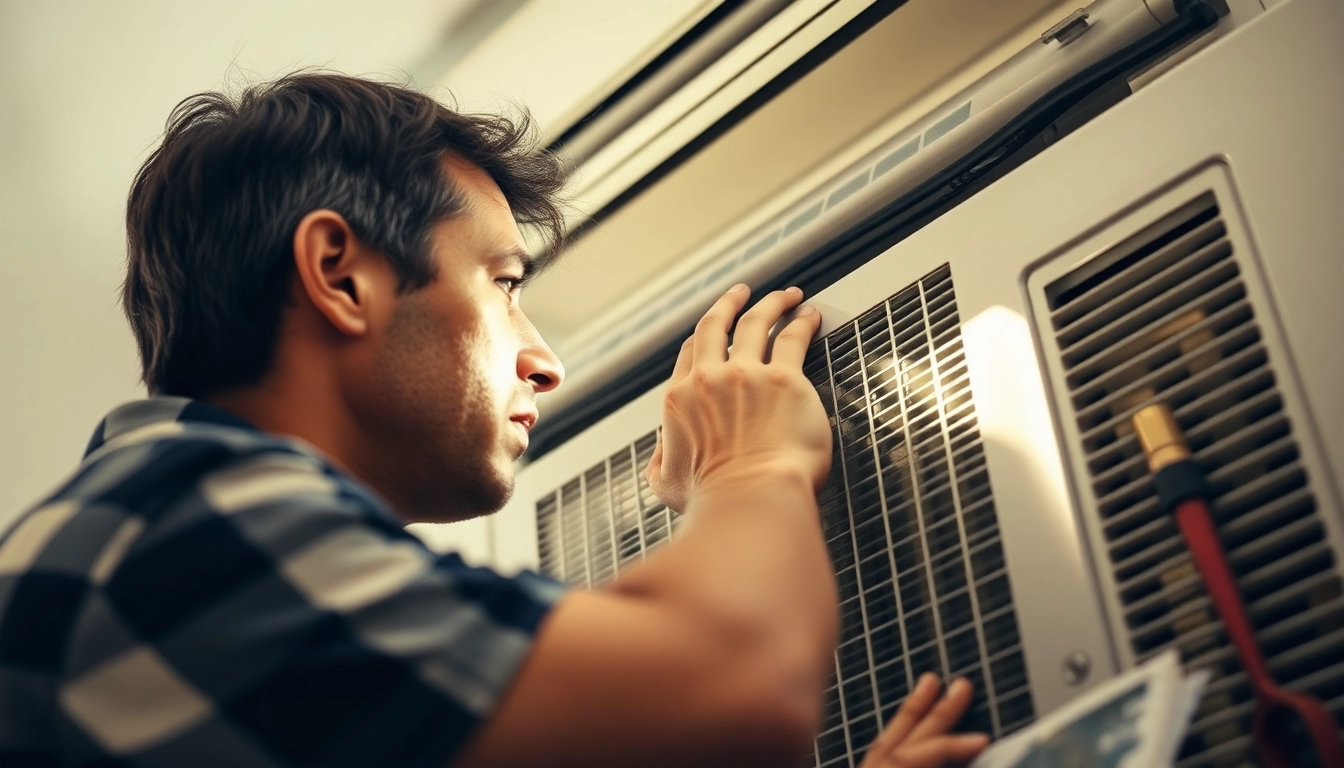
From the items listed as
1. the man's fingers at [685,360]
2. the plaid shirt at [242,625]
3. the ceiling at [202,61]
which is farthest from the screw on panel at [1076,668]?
the ceiling at [202,61]

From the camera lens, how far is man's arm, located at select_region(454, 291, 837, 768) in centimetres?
60

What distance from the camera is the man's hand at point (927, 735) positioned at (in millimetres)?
764

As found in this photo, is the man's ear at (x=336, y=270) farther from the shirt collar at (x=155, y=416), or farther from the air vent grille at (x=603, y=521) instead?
the air vent grille at (x=603, y=521)

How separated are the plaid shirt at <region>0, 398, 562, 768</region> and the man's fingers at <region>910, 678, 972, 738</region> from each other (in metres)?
0.27

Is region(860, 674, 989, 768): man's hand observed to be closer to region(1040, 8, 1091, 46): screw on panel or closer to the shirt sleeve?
the shirt sleeve

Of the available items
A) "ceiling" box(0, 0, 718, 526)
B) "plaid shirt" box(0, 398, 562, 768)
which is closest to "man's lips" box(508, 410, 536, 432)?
"plaid shirt" box(0, 398, 562, 768)

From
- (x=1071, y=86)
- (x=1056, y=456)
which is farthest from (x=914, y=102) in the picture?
(x=1056, y=456)

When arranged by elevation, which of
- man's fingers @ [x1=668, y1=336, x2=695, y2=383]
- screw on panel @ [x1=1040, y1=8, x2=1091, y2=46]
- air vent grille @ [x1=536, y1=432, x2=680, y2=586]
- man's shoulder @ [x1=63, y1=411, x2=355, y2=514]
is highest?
screw on panel @ [x1=1040, y1=8, x2=1091, y2=46]

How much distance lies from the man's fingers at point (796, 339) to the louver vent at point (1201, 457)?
210mm

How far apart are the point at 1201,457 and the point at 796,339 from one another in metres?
0.36

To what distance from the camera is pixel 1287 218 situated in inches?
29.0

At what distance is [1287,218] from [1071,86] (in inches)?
10.7

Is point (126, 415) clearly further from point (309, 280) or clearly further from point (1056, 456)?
point (1056, 456)

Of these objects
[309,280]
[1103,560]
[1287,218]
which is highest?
[309,280]
